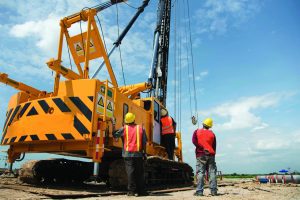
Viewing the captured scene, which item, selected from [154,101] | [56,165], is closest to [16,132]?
[56,165]

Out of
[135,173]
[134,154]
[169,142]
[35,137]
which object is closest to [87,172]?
[169,142]

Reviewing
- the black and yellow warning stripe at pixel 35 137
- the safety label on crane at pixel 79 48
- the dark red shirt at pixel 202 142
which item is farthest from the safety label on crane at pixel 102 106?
the safety label on crane at pixel 79 48

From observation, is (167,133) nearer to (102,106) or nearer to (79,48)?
(102,106)

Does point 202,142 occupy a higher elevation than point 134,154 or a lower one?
higher

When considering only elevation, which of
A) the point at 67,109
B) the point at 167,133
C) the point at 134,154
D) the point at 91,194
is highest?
the point at 67,109

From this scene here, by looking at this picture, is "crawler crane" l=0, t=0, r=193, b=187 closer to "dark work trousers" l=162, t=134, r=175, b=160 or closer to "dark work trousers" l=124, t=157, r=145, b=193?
"dark work trousers" l=162, t=134, r=175, b=160

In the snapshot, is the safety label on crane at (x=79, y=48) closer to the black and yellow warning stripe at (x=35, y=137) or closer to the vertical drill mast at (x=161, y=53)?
the black and yellow warning stripe at (x=35, y=137)

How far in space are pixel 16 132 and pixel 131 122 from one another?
315 centimetres

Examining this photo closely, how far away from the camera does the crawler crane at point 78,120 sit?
688 cm

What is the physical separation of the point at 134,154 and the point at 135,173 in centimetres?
43

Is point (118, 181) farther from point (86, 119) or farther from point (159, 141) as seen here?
point (159, 141)

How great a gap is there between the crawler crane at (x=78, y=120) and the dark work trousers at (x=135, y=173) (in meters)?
0.69

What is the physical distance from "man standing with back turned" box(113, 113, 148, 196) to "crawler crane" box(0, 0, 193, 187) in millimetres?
539

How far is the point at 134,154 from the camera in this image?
6.55m
